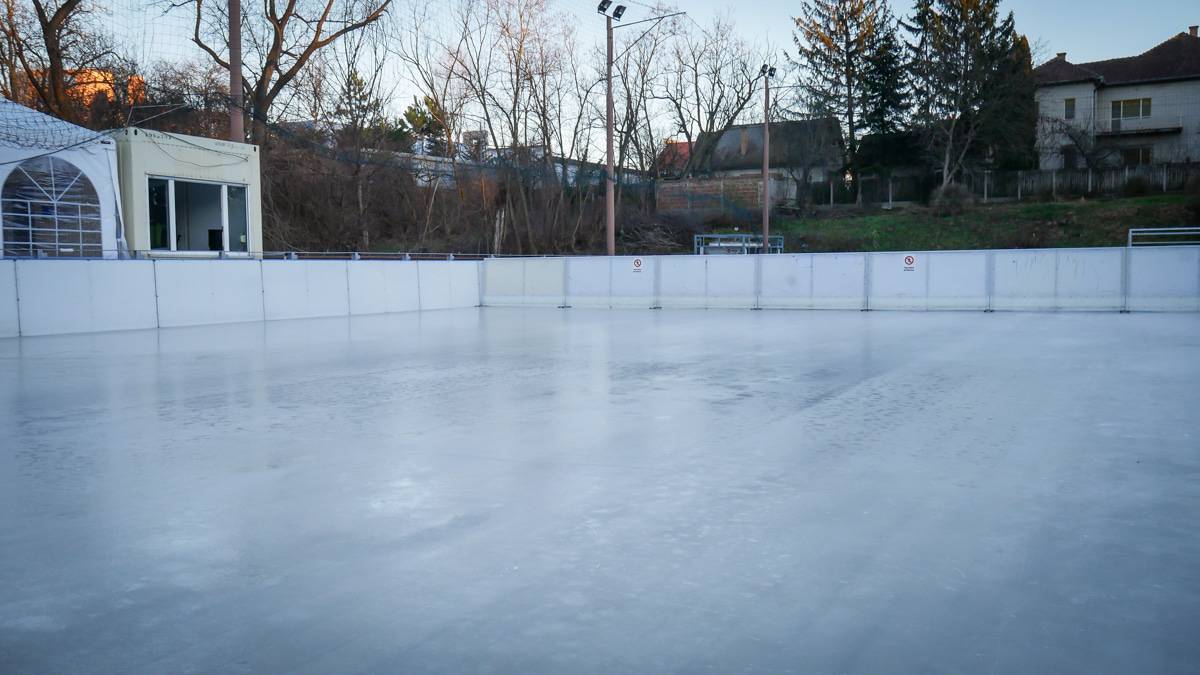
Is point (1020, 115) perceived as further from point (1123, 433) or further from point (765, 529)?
point (765, 529)

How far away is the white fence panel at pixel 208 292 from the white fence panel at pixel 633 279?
10922mm

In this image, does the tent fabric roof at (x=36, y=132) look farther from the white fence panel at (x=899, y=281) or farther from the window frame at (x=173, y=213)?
the white fence panel at (x=899, y=281)

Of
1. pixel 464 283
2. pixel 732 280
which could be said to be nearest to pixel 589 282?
pixel 464 283

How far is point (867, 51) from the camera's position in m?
61.1

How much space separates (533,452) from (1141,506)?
3970mm

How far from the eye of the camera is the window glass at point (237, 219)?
85.8ft

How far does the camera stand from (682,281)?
29.5 meters

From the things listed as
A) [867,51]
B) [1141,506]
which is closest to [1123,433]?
[1141,506]

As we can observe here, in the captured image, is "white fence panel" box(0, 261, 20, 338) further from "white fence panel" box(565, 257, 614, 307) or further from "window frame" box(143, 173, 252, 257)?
"white fence panel" box(565, 257, 614, 307)

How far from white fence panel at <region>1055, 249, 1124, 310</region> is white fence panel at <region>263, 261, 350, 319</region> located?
19631 millimetres

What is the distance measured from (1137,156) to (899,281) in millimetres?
39453

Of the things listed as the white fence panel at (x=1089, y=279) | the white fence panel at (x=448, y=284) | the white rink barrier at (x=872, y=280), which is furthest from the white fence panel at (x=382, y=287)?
the white fence panel at (x=1089, y=279)

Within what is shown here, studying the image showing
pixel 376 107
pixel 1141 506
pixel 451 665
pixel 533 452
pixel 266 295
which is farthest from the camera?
pixel 376 107

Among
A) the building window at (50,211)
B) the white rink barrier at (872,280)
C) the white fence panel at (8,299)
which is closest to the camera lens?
the white fence panel at (8,299)
